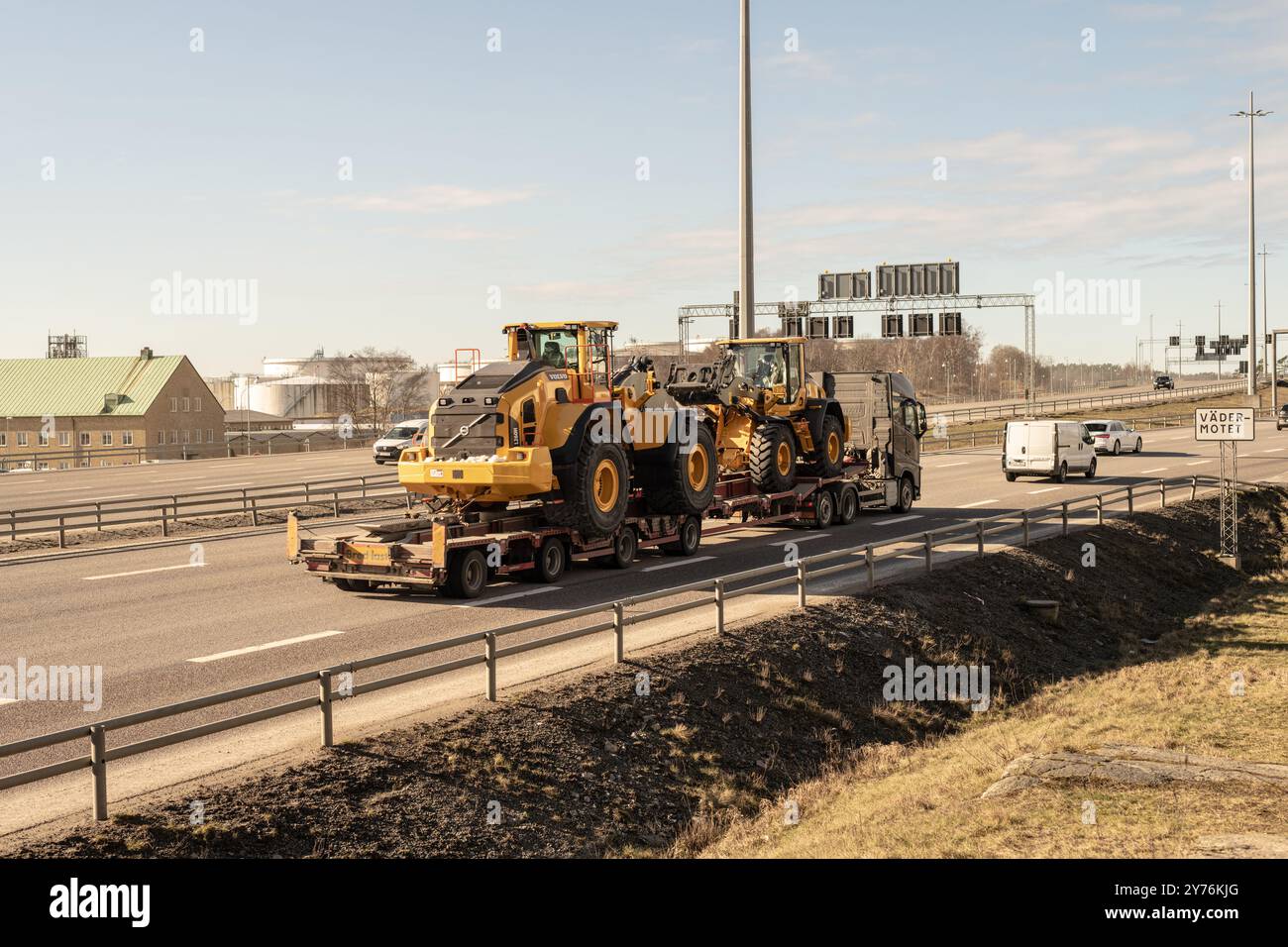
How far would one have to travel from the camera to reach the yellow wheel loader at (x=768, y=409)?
2430cm

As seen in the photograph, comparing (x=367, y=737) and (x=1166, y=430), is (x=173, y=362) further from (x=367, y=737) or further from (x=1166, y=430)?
(x=367, y=737)

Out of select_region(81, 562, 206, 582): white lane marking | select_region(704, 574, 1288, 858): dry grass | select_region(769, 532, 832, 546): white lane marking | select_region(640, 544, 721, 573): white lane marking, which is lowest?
select_region(704, 574, 1288, 858): dry grass

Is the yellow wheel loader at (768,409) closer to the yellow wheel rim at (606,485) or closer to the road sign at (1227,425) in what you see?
the yellow wheel rim at (606,485)

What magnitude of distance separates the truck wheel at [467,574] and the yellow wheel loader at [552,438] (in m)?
1.10

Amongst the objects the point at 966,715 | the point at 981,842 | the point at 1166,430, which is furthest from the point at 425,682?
the point at 1166,430

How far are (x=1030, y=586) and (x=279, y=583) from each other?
44.4 ft

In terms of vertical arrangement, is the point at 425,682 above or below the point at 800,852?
above

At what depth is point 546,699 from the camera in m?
12.1

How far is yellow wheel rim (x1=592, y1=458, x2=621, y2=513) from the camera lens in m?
19.0

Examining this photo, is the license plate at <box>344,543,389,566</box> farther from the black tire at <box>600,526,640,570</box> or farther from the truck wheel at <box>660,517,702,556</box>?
the truck wheel at <box>660,517,702,556</box>

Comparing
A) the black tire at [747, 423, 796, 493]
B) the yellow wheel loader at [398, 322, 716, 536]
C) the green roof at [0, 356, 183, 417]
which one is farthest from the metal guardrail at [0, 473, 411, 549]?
the green roof at [0, 356, 183, 417]

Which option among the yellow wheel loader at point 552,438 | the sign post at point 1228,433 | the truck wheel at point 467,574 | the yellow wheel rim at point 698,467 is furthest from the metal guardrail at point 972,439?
the truck wheel at point 467,574

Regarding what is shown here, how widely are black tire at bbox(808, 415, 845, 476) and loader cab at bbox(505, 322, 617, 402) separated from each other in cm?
771

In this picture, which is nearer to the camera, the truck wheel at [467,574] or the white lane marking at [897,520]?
the truck wheel at [467,574]
